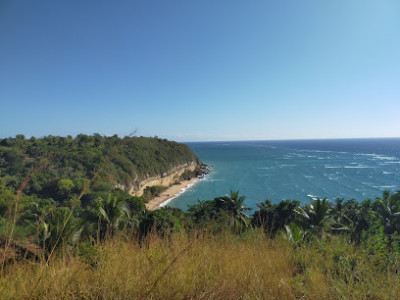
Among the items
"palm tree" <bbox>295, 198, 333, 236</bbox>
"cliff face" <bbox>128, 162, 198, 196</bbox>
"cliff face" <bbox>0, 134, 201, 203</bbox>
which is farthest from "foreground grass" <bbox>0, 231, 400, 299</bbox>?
"cliff face" <bbox>128, 162, 198, 196</bbox>

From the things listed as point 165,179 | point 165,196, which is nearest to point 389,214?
point 165,196

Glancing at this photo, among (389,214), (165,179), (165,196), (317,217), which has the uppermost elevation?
(317,217)

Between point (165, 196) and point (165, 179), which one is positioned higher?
point (165, 179)

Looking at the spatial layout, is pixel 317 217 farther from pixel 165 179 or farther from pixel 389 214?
pixel 165 179

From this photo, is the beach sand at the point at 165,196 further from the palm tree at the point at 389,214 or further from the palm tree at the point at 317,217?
the palm tree at the point at 389,214

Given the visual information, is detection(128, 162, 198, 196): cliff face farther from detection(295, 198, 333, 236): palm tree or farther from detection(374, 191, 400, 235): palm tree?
detection(374, 191, 400, 235): palm tree

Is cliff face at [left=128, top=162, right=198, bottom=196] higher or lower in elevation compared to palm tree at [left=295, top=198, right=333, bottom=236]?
lower

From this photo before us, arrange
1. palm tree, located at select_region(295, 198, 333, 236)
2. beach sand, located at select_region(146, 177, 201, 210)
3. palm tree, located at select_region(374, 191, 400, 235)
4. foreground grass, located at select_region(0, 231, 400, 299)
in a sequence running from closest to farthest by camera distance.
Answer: foreground grass, located at select_region(0, 231, 400, 299), palm tree, located at select_region(295, 198, 333, 236), palm tree, located at select_region(374, 191, 400, 235), beach sand, located at select_region(146, 177, 201, 210)

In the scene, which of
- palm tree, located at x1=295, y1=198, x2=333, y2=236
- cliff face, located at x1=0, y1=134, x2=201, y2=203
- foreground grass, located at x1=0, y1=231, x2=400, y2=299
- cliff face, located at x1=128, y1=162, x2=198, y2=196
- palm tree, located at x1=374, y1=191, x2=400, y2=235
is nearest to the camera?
foreground grass, located at x1=0, y1=231, x2=400, y2=299

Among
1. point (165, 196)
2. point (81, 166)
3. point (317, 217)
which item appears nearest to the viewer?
point (317, 217)

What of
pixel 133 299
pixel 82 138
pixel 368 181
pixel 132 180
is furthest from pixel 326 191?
pixel 82 138

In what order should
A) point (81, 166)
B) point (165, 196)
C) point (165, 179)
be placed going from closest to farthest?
point (81, 166) < point (165, 196) < point (165, 179)

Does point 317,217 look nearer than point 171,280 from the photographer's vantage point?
No

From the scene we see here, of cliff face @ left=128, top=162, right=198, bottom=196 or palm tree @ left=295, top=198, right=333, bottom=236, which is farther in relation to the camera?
cliff face @ left=128, top=162, right=198, bottom=196
